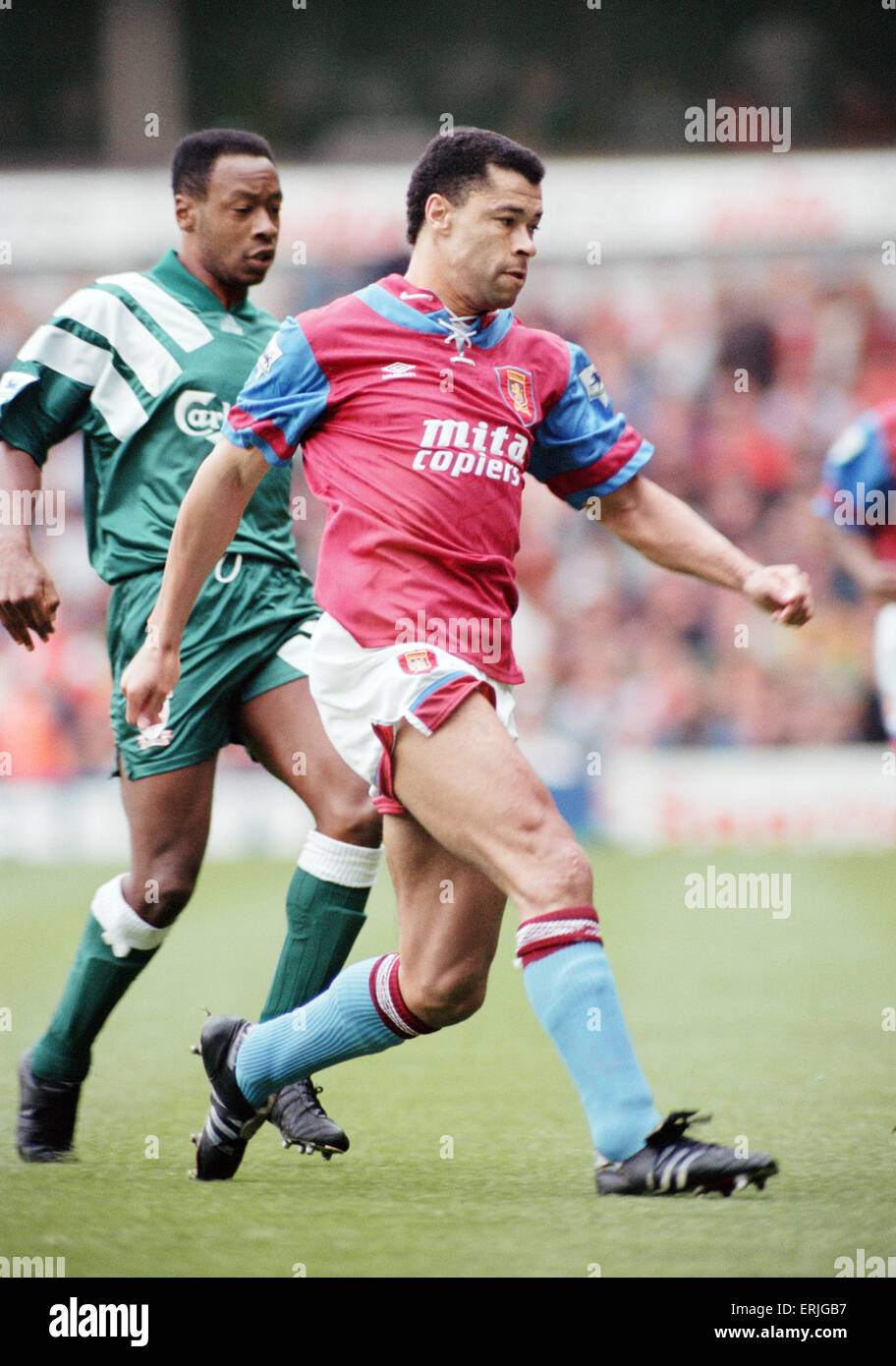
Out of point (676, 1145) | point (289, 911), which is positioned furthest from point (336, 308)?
point (676, 1145)

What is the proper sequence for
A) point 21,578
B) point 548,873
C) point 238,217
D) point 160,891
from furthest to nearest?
point 238,217
point 160,891
point 21,578
point 548,873

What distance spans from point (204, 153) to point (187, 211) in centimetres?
17

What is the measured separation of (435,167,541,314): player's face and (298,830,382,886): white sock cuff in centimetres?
141

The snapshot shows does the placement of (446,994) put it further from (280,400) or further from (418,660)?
(280,400)

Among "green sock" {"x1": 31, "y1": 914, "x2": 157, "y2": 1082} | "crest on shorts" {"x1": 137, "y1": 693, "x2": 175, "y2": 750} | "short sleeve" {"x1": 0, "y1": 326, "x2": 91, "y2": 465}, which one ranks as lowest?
"green sock" {"x1": 31, "y1": 914, "x2": 157, "y2": 1082}

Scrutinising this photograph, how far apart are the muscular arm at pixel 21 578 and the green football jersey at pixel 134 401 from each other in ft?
0.34

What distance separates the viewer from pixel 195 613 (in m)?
4.62

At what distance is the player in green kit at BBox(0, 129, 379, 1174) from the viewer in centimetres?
440

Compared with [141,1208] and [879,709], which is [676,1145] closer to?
[141,1208]

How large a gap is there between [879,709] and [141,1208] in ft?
37.1

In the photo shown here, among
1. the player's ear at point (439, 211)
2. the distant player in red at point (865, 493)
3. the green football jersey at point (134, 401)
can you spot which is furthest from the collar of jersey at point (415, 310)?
the distant player in red at point (865, 493)

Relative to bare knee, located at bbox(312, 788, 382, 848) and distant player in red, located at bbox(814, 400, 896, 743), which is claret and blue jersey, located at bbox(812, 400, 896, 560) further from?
bare knee, located at bbox(312, 788, 382, 848)

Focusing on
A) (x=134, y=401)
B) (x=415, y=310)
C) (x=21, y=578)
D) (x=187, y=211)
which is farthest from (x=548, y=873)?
(x=187, y=211)

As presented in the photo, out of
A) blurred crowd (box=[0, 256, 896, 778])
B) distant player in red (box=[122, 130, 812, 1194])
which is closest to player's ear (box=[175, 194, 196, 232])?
distant player in red (box=[122, 130, 812, 1194])
